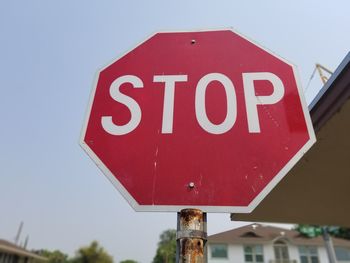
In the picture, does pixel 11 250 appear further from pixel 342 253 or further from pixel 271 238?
pixel 342 253

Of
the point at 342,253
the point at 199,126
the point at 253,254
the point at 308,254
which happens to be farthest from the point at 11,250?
the point at 342,253

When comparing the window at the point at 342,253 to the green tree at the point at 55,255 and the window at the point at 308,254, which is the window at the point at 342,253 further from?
the green tree at the point at 55,255

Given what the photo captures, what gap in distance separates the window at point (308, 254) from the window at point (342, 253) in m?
1.83

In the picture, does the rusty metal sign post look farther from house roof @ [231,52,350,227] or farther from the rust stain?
house roof @ [231,52,350,227]

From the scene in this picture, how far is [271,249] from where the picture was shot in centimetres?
2722

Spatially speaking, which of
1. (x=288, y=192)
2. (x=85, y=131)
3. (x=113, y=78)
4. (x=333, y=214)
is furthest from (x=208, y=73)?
(x=333, y=214)

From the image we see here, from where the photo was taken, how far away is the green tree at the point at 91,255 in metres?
37.0

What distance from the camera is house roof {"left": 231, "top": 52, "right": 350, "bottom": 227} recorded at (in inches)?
72.7

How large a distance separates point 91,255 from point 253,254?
2042 cm

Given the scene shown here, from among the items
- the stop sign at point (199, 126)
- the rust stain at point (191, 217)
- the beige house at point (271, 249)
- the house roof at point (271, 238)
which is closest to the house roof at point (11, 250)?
the beige house at point (271, 249)

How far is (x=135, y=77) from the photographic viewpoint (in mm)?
1263

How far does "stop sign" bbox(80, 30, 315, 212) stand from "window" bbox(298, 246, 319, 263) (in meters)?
30.6

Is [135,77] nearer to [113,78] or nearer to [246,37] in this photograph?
[113,78]

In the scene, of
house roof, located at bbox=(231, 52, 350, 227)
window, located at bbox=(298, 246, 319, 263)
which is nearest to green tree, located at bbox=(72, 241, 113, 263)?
window, located at bbox=(298, 246, 319, 263)
